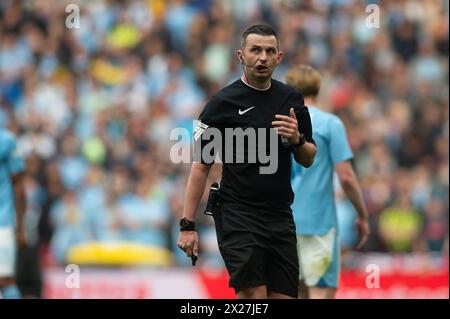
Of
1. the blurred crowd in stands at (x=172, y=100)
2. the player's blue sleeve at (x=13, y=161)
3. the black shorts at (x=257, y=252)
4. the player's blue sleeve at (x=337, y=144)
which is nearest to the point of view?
the black shorts at (x=257, y=252)

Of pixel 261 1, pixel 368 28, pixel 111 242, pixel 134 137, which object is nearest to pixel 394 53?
pixel 368 28

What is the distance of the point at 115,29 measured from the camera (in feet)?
70.9

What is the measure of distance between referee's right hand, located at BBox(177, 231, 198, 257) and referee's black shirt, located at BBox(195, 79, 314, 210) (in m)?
0.36

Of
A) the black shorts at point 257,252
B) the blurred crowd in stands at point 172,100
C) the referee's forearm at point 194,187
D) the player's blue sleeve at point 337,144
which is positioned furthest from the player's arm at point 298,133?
the blurred crowd in stands at point 172,100

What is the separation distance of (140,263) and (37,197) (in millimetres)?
2241

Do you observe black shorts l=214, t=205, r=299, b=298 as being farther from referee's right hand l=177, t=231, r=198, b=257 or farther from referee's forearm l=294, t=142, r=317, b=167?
referee's forearm l=294, t=142, r=317, b=167

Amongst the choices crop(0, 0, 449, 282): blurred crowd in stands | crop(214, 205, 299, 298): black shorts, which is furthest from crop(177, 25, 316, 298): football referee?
crop(0, 0, 449, 282): blurred crowd in stands

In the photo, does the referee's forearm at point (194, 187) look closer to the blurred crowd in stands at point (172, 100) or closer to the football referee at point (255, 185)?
the football referee at point (255, 185)

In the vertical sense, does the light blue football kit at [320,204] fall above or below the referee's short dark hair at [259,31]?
below

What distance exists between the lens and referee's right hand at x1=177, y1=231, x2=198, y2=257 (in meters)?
8.07

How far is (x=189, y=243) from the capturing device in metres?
8.07

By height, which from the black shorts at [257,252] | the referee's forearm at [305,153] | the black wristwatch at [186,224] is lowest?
the black shorts at [257,252]

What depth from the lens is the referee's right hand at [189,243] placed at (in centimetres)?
807

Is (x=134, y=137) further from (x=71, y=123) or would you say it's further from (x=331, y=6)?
(x=331, y=6)
